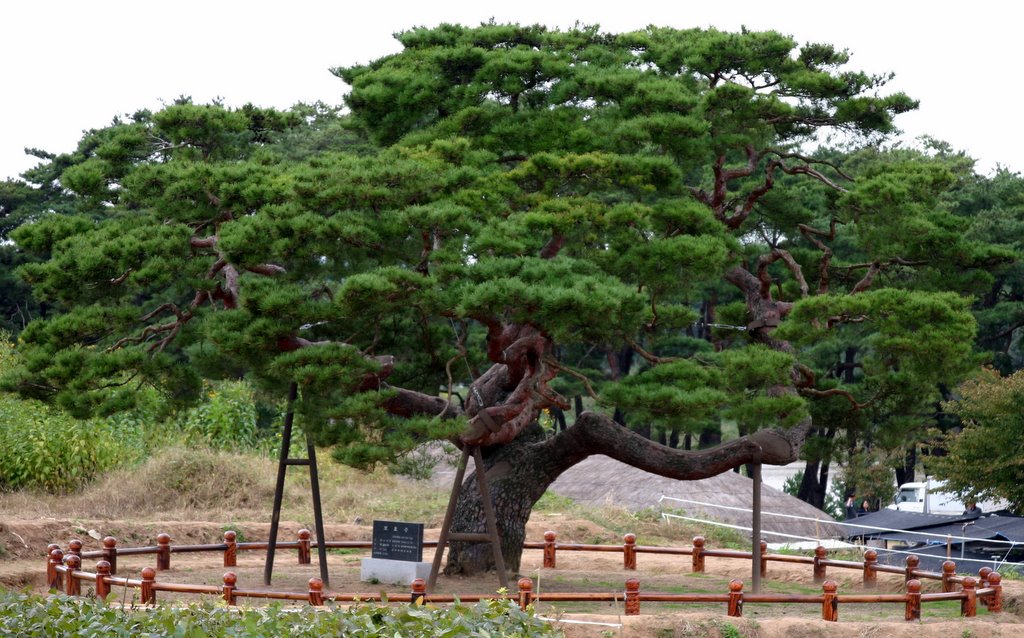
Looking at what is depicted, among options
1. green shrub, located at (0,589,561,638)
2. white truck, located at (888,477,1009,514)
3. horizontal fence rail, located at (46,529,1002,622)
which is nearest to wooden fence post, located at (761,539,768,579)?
horizontal fence rail, located at (46,529,1002,622)

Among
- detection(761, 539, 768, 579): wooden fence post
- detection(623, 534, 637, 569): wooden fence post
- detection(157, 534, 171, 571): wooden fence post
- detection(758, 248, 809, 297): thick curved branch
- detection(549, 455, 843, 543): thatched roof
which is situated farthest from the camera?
detection(549, 455, 843, 543): thatched roof

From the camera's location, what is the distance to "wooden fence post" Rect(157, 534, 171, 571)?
1611 cm

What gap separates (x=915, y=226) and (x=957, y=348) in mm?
1867

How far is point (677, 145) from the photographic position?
14.5m

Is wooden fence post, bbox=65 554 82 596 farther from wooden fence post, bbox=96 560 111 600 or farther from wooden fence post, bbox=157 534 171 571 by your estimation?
wooden fence post, bbox=157 534 171 571

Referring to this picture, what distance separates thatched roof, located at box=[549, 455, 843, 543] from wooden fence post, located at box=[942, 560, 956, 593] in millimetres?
7728

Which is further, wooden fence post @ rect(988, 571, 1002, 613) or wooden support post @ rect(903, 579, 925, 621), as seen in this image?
wooden fence post @ rect(988, 571, 1002, 613)

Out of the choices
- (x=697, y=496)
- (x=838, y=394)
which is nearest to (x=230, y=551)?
(x=838, y=394)

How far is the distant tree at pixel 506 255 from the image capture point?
13.1 metres

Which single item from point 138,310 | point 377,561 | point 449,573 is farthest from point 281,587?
point 138,310

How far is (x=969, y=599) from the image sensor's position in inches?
547

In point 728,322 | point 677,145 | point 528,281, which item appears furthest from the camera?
point 728,322

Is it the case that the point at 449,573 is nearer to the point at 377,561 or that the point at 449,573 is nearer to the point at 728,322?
the point at 377,561

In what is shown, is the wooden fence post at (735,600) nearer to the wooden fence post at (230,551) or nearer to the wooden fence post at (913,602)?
the wooden fence post at (913,602)
